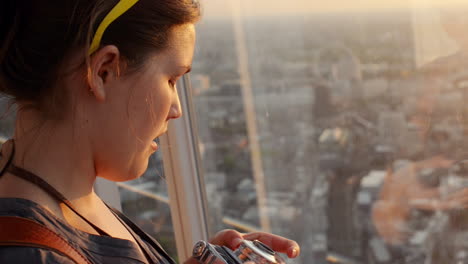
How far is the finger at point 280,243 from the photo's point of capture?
84cm

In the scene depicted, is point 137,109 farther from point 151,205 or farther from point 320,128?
point 151,205

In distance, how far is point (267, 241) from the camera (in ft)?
2.85

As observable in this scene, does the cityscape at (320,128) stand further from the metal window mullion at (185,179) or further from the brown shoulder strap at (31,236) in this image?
the brown shoulder strap at (31,236)

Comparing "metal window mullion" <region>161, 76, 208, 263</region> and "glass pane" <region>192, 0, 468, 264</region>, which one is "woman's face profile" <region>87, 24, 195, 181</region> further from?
"metal window mullion" <region>161, 76, 208, 263</region>

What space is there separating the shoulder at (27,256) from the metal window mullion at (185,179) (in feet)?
3.33

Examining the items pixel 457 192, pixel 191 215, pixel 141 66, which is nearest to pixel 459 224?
pixel 457 192

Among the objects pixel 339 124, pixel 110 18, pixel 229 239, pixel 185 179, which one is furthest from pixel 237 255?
pixel 185 179

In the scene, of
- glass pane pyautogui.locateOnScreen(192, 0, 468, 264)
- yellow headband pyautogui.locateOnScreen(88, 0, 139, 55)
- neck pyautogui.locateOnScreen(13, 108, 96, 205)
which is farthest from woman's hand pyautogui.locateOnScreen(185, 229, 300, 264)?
glass pane pyautogui.locateOnScreen(192, 0, 468, 264)

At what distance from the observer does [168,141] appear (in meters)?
1.64

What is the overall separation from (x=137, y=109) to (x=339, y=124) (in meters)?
0.78

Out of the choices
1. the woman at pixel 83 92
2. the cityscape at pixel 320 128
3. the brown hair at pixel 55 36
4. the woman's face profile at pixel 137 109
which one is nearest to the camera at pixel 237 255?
the woman at pixel 83 92

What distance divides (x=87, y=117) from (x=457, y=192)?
86 cm

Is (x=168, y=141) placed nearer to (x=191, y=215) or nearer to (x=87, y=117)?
(x=191, y=215)

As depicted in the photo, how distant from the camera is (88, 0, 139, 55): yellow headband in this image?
2.27ft
